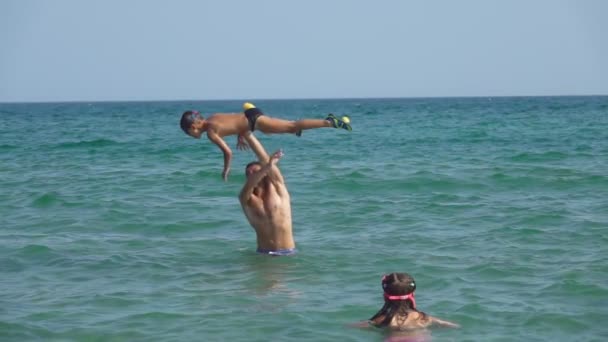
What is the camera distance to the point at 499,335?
23.2 feet

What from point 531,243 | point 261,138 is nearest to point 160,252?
point 531,243

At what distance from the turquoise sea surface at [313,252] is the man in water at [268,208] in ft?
0.73

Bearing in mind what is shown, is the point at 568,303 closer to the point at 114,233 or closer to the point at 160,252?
the point at 160,252

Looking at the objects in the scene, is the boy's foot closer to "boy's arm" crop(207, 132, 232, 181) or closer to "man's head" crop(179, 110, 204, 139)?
"boy's arm" crop(207, 132, 232, 181)

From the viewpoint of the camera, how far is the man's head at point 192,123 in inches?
362

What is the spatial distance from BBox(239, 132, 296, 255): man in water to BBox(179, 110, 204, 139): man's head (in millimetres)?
716

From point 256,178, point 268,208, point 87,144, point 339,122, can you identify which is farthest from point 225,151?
point 87,144

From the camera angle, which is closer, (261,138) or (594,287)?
(594,287)

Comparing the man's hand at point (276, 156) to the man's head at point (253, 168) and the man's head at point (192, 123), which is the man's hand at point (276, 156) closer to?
the man's head at point (253, 168)

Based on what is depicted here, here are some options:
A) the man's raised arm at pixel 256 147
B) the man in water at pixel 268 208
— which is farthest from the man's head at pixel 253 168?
the man's raised arm at pixel 256 147

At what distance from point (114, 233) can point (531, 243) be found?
5.57 m

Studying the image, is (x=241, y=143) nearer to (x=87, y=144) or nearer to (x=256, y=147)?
(x=256, y=147)

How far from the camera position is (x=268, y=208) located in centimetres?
999

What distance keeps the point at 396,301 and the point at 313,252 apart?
Answer: 146 inches
